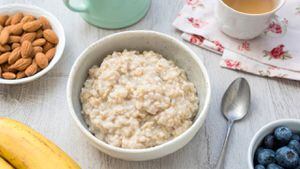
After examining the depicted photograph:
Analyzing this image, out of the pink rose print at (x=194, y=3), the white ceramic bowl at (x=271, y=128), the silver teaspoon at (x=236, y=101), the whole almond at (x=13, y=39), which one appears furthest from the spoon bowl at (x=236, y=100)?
the whole almond at (x=13, y=39)

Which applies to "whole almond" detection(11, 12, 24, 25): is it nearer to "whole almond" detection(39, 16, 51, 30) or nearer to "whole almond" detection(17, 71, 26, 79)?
"whole almond" detection(39, 16, 51, 30)

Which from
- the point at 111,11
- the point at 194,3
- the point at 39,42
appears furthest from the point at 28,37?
the point at 194,3

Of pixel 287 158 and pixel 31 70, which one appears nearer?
pixel 287 158

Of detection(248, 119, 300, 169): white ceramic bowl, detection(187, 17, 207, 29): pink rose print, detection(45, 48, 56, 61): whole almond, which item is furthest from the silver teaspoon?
detection(45, 48, 56, 61): whole almond

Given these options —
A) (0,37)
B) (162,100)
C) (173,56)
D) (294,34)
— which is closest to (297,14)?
(294,34)

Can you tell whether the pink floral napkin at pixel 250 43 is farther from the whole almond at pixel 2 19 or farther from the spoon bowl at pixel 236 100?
the whole almond at pixel 2 19

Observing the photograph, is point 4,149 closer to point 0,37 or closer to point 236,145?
point 0,37

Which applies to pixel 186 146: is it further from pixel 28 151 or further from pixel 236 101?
pixel 28 151
